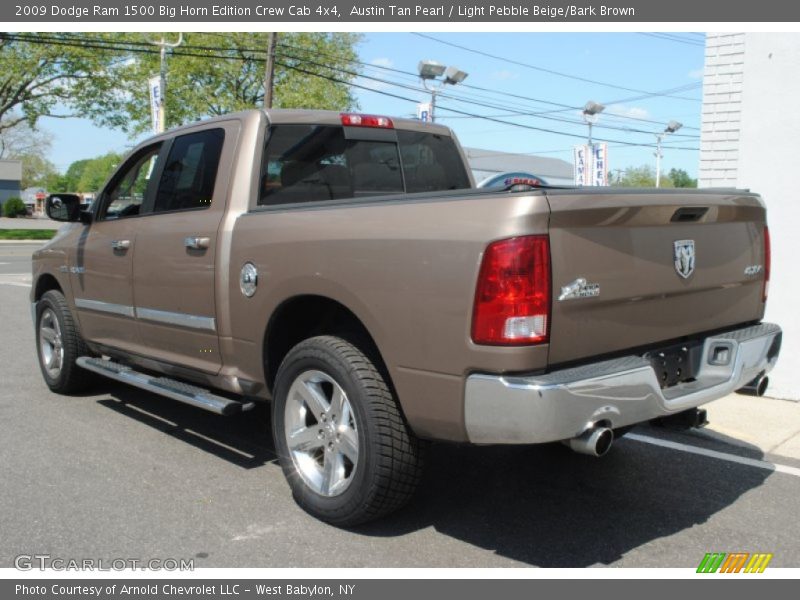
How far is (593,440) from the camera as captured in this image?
3043mm

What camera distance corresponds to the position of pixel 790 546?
3.65m

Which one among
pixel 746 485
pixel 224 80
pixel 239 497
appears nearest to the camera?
A: pixel 239 497

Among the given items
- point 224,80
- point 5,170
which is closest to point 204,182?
point 224,80

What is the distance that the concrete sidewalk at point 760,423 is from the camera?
5.28 m

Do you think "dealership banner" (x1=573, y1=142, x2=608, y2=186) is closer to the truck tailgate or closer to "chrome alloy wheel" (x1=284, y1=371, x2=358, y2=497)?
the truck tailgate

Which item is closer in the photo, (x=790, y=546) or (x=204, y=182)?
(x=790, y=546)

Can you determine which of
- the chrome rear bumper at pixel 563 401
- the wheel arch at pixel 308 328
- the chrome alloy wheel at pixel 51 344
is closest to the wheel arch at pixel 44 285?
the chrome alloy wheel at pixel 51 344

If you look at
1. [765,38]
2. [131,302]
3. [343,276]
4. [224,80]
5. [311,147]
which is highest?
[224,80]

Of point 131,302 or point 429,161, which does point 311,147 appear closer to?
point 429,161

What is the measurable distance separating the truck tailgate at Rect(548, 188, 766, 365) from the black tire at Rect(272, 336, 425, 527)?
802 millimetres

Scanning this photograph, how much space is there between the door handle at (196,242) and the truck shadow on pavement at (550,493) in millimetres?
1336

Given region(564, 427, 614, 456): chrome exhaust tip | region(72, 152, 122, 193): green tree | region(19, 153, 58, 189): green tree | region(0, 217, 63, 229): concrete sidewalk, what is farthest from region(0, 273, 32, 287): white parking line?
region(72, 152, 122, 193): green tree

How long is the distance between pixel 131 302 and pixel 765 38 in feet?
18.6
